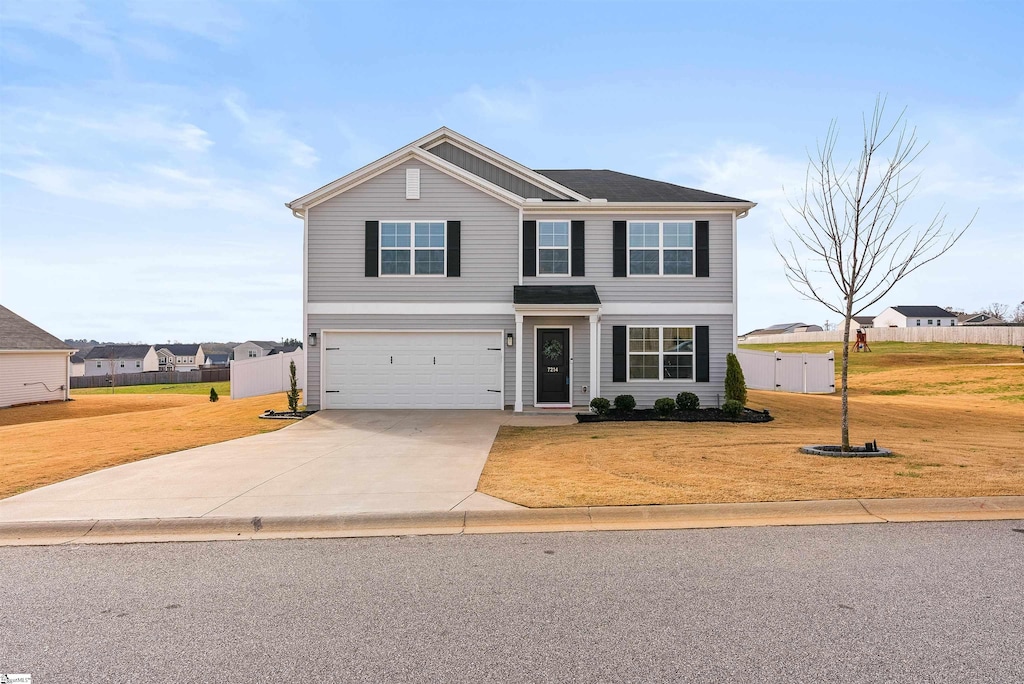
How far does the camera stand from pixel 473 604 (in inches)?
175

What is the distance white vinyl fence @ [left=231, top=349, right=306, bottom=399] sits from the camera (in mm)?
23183

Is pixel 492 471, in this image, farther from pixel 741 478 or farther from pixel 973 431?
pixel 973 431

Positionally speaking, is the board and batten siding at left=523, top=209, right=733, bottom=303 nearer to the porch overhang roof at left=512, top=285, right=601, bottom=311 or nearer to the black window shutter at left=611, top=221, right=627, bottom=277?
the black window shutter at left=611, top=221, right=627, bottom=277

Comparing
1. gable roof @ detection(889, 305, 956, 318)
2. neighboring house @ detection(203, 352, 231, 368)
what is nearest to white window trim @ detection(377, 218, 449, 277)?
neighboring house @ detection(203, 352, 231, 368)

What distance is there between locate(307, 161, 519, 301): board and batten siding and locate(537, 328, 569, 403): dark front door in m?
1.62

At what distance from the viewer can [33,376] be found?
2792cm

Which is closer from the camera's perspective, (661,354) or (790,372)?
(661,354)

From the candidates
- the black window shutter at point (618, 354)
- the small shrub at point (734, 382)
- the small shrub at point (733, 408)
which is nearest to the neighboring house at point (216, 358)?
the black window shutter at point (618, 354)

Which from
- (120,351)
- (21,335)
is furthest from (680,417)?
(120,351)

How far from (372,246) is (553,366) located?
5968mm

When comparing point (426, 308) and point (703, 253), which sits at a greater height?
point (703, 253)

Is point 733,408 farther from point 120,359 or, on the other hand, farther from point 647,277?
point 120,359

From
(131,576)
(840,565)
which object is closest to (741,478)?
(840,565)

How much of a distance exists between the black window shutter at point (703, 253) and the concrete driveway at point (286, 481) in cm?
811
